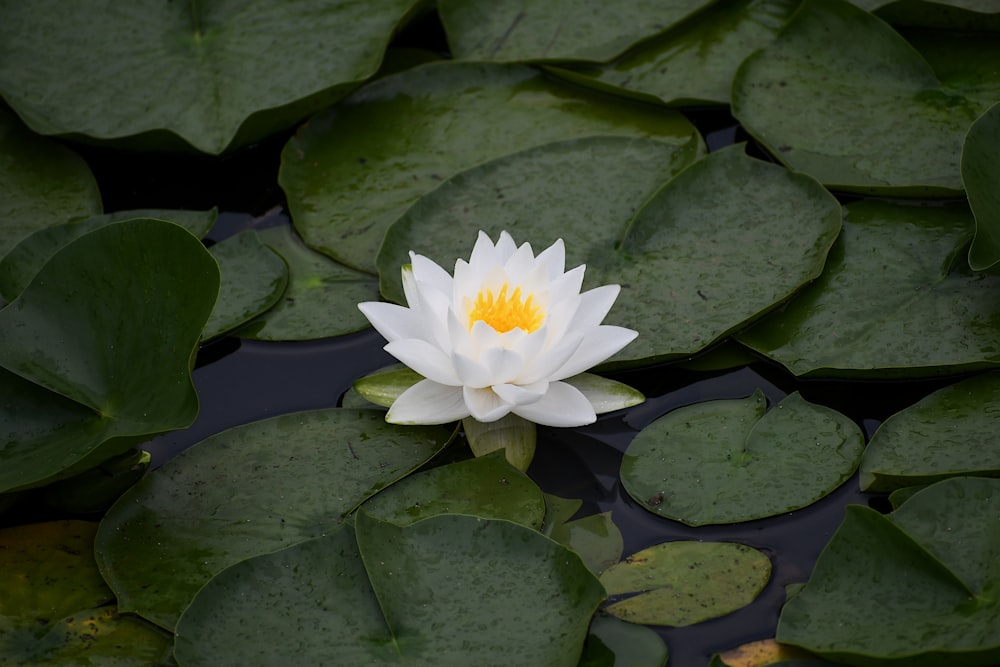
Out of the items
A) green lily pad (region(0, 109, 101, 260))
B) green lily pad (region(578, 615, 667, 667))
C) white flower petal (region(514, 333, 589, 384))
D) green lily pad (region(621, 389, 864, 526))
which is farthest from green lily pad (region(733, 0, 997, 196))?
green lily pad (region(0, 109, 101, 260))

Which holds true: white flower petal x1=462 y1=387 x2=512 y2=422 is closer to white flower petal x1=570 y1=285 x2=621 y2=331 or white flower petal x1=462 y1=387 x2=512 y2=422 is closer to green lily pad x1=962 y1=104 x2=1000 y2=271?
white flower petal x1=570 y1=285 x2=621 y2=331

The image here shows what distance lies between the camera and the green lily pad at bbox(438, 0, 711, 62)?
3076mm

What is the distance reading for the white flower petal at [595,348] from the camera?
2.17 metres

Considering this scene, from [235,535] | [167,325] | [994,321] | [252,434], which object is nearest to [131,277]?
[167,325]

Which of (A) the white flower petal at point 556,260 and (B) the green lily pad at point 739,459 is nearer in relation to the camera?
(B) the green lily pad at point 739,459

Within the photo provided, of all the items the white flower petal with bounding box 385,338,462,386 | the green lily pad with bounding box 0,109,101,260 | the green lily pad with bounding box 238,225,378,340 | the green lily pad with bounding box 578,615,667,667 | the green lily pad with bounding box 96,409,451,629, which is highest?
the green lily pad with bounding box 0,109,101,260

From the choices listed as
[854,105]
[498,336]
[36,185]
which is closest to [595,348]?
[498,336]

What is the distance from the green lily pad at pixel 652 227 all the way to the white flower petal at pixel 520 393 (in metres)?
0.27

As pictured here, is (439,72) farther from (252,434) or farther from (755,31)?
(252,434)

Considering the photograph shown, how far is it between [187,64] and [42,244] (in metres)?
0.70

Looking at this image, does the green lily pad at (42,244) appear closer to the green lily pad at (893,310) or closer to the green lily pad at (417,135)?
the green lily pad at (417,135)

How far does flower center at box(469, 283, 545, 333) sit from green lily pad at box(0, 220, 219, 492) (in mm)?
541

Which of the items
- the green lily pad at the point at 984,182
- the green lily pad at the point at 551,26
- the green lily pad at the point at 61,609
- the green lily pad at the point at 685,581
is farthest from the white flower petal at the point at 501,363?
the green lily pad at the point at 551,26

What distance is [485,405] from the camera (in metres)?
2.16
